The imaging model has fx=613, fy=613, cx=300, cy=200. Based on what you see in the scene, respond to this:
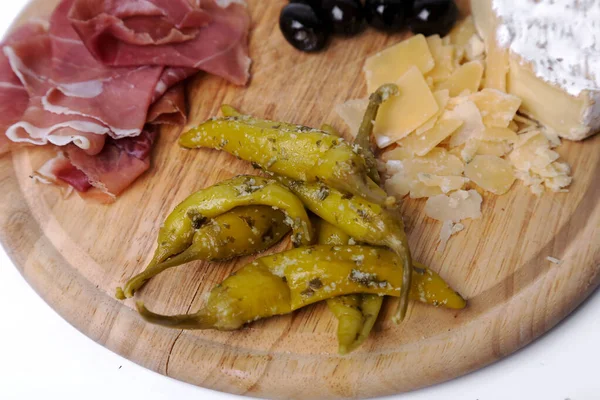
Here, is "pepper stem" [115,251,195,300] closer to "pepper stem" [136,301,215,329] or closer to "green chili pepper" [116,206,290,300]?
"green chili pepper" [116,206,290,300]

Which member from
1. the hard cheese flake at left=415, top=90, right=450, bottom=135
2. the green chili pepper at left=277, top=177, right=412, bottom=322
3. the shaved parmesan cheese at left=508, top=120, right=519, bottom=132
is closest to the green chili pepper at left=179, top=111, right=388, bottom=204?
the green chili pepper at left=277, top=177, right=412, bottom=322

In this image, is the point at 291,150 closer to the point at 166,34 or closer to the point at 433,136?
the point at 433,136

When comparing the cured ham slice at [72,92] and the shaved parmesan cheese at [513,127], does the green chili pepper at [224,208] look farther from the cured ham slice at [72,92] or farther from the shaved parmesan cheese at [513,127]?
the shaved parmesan cheese at [513,127]

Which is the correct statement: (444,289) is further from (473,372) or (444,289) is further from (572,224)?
(572,224)

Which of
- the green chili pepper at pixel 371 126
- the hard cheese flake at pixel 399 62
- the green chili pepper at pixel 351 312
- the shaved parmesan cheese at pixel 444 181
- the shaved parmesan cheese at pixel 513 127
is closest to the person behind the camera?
the green chili pepper at pixel 351 312

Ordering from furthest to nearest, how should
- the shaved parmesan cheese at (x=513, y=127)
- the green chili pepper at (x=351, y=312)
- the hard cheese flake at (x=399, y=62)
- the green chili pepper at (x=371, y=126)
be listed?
the hard cheese flake at (x=399, y=62) < the shaved parmesan cheese at (x=513, y=127) < the green chili pepper at (x=371, y=126) < the green chili pepper at (x=351, y=312)

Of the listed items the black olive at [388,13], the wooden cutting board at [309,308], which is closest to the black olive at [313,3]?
the black olive at [388,13]

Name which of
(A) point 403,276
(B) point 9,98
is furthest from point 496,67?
(B) point 9,98
